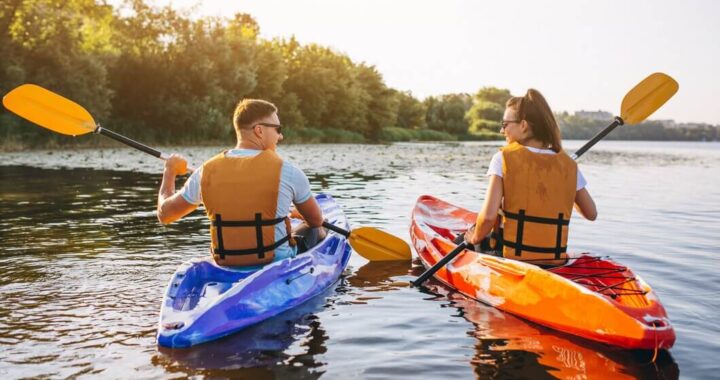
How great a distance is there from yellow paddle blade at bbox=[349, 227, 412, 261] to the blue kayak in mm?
965

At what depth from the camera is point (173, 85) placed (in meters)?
Result: 35.7

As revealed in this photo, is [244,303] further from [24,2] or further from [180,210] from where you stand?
[24,2]

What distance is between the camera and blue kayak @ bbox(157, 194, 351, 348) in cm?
395

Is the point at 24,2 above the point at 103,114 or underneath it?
above

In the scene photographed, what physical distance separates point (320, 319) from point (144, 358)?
4.40 ft

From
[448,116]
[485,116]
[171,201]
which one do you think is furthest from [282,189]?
[485,116]

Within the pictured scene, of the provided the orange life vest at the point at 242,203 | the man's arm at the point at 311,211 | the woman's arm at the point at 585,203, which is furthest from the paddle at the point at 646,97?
the orange life vest at the point at 242,203

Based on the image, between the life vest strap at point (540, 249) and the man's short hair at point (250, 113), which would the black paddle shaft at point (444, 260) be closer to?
the life vest strap at point (540, 249)

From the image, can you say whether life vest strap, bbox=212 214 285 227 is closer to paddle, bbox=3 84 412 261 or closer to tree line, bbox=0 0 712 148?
paddle, bbox=3 84 412 261

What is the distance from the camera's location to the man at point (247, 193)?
4531mm

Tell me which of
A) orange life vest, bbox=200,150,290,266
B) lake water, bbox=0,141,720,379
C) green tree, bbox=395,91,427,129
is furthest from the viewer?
green tree, bbox=395,91,427,129

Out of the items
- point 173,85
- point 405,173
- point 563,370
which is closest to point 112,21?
point 173,85

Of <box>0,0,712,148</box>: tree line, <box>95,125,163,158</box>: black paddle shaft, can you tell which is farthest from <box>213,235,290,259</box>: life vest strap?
<box>0,0,712,148</box>: tree line

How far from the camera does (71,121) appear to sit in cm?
→ 644
